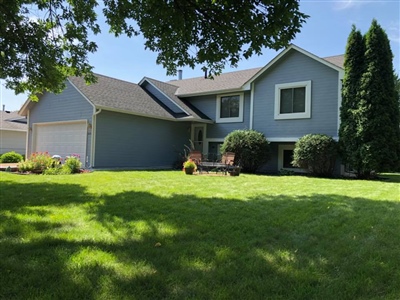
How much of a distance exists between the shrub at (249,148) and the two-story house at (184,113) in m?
0.99

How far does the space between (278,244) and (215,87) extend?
15.7 m

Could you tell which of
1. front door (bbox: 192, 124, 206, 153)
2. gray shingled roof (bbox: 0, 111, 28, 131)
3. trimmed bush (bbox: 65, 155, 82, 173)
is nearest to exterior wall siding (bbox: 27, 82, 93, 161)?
trimmed bush (bbox: 65, 155, 82, 173)

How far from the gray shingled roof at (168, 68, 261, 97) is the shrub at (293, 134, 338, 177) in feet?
17.0

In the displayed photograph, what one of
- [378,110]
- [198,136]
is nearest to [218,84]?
[198,136]

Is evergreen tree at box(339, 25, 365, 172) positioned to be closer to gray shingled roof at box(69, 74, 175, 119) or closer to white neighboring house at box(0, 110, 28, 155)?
gray shingled roof at box(69, 74, 175, 119)

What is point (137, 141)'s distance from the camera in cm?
1644

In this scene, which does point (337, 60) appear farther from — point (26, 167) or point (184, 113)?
point (26, 167)

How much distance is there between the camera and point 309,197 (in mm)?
6953

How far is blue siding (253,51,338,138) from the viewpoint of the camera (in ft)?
47.2

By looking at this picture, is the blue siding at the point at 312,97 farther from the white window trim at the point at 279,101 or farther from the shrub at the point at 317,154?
the shrub at the point at 317,154

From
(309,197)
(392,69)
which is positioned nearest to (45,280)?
(309,197)

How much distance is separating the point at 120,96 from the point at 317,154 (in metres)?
10.2

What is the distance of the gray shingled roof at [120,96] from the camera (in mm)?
15148

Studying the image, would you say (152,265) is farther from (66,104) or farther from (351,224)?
(66,104)
